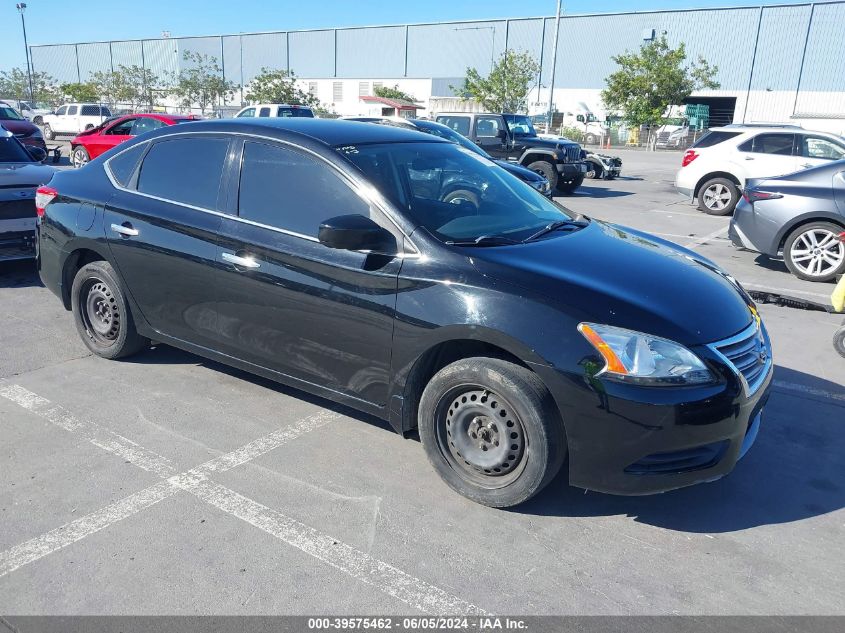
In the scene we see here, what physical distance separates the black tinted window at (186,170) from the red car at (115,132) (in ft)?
40.9

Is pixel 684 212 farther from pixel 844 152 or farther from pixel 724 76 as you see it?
pixel 724 76

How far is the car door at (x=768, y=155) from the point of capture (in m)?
13.1

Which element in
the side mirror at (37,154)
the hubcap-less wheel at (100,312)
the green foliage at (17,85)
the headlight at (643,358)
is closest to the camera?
the headlight at (643,358)

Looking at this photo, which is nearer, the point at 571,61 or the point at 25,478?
the point at 25,478

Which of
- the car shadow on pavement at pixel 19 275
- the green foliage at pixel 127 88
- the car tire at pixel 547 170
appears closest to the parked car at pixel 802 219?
the car tire at pixel 547 170

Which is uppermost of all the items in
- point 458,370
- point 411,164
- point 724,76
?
point 724,76

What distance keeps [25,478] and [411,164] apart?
106 inches

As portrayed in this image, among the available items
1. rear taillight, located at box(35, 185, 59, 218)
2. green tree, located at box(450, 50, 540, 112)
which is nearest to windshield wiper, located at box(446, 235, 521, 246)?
rear taillight, located at box(35, 185, 59, 218)

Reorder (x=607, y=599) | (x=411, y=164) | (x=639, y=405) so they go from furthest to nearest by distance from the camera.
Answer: (x=411, y=164)
(x=639, y=405)
(x=607, y=599)

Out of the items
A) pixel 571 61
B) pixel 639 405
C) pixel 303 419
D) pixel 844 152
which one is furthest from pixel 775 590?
pixel 571 61

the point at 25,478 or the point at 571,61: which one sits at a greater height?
the point at 571,61

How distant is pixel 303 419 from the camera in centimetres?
425

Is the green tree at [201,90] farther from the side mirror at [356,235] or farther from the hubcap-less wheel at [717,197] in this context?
the side mirror at [356,235]

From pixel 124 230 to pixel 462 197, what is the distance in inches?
91.4
